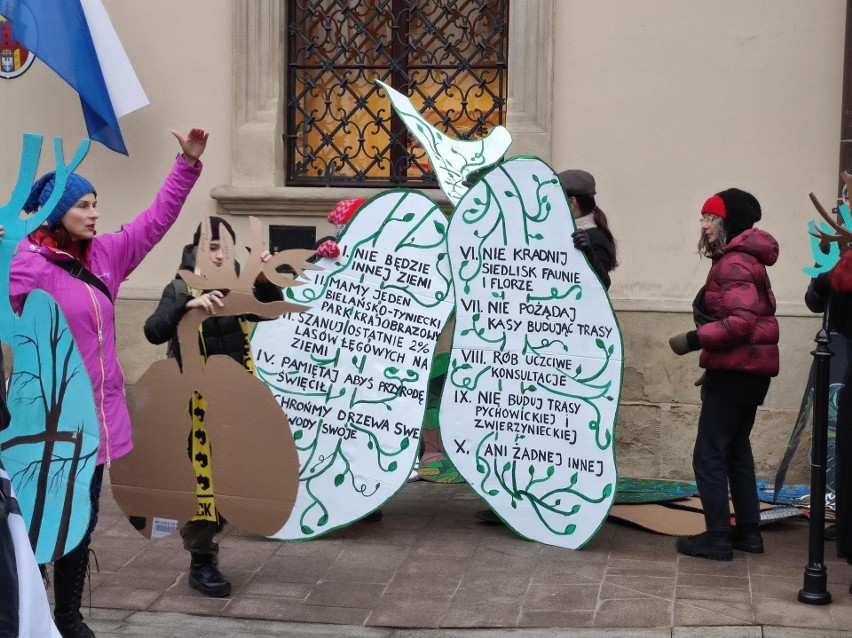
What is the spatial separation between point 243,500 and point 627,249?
3597 mm

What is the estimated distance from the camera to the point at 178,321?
4988 millimetres

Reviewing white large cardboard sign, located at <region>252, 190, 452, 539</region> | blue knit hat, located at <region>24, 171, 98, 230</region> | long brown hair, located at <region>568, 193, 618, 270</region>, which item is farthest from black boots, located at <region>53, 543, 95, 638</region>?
long brown hair, located at <region>568, 193, 618, 270</region>

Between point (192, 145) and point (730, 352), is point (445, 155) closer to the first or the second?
point (730, 352)

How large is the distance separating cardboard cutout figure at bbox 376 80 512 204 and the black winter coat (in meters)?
1.42

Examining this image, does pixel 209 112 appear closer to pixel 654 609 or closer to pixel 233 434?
pixel 233 434

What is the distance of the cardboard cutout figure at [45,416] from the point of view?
4.37 meters

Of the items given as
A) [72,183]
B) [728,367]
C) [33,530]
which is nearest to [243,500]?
[33,530]

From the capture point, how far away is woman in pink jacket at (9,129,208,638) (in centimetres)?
453

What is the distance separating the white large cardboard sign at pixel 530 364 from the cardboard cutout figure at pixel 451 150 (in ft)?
0.68

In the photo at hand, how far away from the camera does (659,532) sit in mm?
6352

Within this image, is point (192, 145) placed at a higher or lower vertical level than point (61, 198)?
higher

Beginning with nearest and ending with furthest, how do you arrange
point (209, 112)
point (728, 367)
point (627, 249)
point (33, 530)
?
point (33, 530) → point (728, 367) → point (627, 249) → point (209, 112)

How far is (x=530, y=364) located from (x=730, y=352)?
957mm

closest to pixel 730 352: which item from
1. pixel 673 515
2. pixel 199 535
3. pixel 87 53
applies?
pixel 673 515
